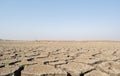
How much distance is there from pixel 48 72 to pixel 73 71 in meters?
0.43

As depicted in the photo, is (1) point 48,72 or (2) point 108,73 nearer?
(1) point 48,72

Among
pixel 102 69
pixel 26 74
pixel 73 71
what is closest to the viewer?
pixel 26 74

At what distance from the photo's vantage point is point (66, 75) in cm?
279

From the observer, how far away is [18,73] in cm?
300

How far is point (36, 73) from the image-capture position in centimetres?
277

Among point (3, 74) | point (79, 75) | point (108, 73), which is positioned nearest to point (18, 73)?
point (3, 74)

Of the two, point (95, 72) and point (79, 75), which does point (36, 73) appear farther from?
point (95, 72)

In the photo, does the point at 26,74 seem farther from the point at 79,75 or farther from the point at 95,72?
the point at 95,72

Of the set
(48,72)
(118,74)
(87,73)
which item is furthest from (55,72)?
(118,74)

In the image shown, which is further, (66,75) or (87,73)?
(87,73)

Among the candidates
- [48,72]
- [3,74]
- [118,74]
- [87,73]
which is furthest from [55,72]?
[118,74]

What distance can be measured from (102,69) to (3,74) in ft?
5.60

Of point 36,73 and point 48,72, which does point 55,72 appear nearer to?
point 48,72

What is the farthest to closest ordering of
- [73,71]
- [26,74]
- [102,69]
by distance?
[102,69], [73,71], [26,74]
